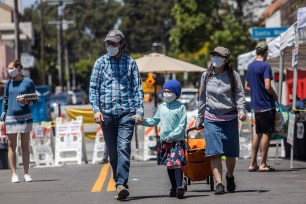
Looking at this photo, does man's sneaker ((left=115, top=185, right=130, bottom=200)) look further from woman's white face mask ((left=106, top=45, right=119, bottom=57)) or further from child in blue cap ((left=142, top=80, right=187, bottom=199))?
woman's white face mask ((left=106, top=45, right=119, bottom=57))

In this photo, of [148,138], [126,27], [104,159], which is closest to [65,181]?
[104,159]

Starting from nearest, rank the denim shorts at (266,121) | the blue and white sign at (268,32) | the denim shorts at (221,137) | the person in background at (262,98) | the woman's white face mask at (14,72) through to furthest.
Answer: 1. the denim shorts at (221,137)
2. the woman's white face mask at (14,72)
3. the person in background at (262,98)
4. the denim shorts at (266,121)
5. the blue and white sign at (268,32)

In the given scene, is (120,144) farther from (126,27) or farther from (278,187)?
(126,27)

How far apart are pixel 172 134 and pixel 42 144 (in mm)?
10763

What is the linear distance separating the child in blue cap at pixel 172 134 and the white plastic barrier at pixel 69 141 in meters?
10.1

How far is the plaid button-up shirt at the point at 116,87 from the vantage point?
35.0ft

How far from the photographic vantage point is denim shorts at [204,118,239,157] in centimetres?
1093

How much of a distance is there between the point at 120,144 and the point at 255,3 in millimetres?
43173

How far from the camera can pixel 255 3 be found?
52.9m

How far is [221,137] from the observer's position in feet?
36.0

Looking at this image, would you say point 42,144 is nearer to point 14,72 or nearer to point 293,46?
point 14,72

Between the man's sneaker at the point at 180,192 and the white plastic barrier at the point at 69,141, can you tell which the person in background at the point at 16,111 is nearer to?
the man's sneaker at the point at 180,192

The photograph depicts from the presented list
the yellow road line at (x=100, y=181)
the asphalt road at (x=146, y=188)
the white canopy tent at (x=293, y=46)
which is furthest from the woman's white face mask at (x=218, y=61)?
the white canopy tent at (x=293, y=46)

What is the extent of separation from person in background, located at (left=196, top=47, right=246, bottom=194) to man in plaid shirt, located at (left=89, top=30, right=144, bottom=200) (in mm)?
919
